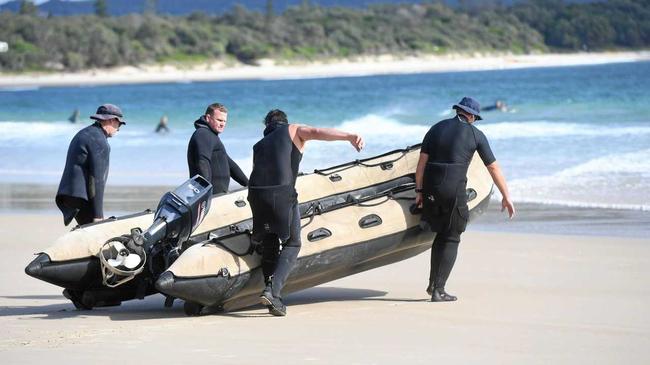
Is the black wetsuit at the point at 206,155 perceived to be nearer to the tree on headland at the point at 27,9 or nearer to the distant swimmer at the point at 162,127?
the distant swimmer at the point at 162,127

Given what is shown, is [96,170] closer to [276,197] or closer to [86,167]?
[86,167]

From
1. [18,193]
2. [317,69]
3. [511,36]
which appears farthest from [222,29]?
[18,193]

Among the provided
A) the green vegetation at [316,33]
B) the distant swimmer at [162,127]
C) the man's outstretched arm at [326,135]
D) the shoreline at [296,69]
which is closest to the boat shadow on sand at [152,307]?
the man's outstretched arm at [326,135]

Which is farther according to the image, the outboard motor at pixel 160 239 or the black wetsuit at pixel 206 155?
the black wetsuit at pixel 206 155

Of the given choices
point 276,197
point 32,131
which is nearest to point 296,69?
point 32,131

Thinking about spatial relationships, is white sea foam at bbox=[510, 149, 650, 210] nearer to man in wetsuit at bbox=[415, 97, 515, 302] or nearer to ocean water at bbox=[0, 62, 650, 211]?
ocean water at bbox=[0, 62, 650, 211]

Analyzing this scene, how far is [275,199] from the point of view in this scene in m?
7.52

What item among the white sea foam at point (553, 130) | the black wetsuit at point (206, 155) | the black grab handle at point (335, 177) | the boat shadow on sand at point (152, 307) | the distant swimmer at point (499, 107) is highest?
the black wetsuit at point (206, 155)

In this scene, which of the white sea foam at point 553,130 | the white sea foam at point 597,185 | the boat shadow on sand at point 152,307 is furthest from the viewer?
the white sea foam at point 553,130

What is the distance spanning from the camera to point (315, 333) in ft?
23.4

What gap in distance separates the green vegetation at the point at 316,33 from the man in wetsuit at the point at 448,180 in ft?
255

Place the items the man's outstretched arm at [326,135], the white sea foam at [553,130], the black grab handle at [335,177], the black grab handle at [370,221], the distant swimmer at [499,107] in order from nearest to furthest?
the man's outstretched arm at [326,135]
the black grab handle at [370,221]
the black grab handle at [335,177]
the white sea foam at [553,130]
the distant swimmer at [499,107]

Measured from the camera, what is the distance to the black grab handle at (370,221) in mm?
8188

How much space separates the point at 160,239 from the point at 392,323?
1518 mm
